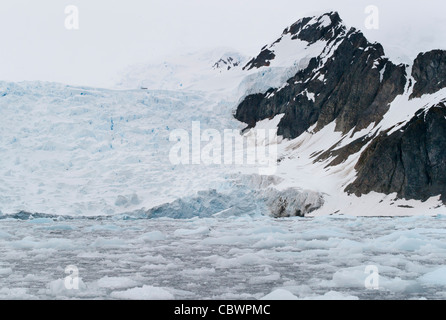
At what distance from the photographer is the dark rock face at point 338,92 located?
7612 cm

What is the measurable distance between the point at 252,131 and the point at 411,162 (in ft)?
109

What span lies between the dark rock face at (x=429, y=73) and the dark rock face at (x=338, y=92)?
9.34 feet

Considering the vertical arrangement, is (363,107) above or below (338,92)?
below

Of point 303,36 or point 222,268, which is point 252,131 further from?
point 222,268

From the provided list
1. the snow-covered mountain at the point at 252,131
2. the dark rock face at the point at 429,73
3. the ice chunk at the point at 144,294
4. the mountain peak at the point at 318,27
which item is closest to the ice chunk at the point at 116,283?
the ice chunk at the point at 144,294

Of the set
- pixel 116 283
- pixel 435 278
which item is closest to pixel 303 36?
pixel 435 278

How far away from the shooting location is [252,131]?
287 ft

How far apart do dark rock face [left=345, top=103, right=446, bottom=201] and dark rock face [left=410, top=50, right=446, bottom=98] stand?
912cm

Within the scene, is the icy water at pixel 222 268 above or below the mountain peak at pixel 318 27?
below

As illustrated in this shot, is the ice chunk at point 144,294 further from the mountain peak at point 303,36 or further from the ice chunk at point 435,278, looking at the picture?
the mountain peak at point 303,36

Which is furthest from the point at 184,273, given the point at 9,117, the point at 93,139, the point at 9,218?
the point at 9,117
